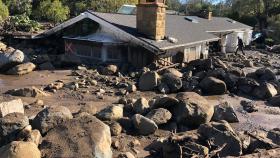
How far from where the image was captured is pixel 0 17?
123 feet

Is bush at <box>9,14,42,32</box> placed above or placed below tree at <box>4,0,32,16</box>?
below

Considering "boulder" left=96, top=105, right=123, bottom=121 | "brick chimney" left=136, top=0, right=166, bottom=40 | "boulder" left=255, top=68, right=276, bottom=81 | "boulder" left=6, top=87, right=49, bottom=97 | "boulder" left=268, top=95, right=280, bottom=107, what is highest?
"brick chimney" left=136, top=0, right=166, bottom=40

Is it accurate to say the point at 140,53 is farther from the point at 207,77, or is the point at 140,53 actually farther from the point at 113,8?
the point at 113,8

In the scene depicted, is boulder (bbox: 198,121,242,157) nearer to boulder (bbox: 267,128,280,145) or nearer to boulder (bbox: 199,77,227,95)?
boulder (bbox: 267,128,280,145)

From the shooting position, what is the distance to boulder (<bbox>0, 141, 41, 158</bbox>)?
9.11 meters

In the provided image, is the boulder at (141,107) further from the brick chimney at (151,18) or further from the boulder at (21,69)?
the boulder at (21,69)

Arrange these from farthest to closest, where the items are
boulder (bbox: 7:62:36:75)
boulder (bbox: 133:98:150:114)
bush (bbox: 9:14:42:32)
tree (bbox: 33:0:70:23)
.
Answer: tree (bbox: 33:0:70:23)
bush (bbox: 9:14:42:32)
boulder (bbox: 7:62:36:75)
boulder (bbox: 133:98:150:114)

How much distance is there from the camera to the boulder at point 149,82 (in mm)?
19281

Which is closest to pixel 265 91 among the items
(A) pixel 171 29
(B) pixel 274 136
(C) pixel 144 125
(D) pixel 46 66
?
(B) pixel 274 136

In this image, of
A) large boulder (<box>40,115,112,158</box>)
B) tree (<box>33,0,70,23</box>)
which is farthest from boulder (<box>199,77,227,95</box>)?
tree (<box>33,0,70,23</box>)

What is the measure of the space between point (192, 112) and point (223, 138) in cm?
223

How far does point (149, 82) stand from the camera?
19.4m

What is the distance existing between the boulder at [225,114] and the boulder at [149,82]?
4.51 meters

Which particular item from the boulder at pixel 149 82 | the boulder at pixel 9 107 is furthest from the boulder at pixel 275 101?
the boulder at pixel 9 107
